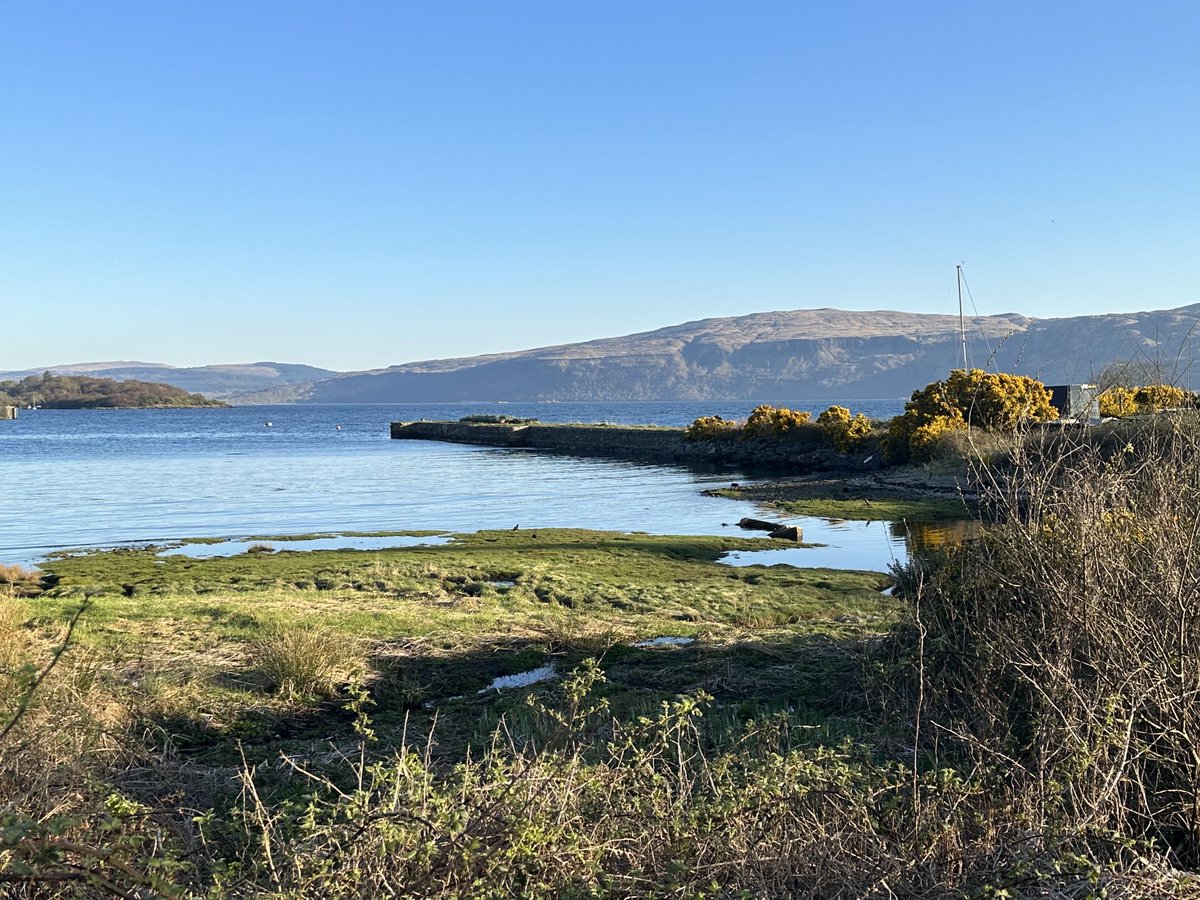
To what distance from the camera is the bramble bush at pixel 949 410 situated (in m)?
39.5

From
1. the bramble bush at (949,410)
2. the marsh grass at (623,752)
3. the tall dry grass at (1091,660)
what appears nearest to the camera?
the marsh grass at (623,752)

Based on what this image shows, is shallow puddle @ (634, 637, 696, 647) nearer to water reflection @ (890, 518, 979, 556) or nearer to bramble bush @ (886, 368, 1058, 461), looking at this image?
water reflection @ (890, 518, 979, 556)

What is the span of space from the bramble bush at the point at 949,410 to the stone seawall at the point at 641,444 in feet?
10.2

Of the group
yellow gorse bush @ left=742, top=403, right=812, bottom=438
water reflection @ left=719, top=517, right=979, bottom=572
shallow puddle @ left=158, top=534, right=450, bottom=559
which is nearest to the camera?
water reflection @ left=719, top=517, right=979, bottom=572

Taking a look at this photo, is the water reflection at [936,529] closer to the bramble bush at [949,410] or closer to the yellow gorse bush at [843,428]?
the bramble bush at [949,410]

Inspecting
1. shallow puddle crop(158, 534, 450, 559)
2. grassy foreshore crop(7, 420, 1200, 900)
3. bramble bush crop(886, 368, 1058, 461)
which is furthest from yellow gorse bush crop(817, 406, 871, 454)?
grassy foreshore crop(7, 420, 1200, 900)

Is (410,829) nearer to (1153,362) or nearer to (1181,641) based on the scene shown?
(1181,641)

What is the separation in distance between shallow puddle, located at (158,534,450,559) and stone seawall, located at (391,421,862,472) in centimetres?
2697

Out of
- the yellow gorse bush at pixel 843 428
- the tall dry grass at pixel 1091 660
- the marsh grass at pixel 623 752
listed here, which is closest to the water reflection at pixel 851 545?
the marsh grass at pixel 623 752

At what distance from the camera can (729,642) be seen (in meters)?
12.4

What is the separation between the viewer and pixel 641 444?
236 ft

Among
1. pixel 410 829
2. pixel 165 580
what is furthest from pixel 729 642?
pixel 165 580

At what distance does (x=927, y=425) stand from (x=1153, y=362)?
119 ft

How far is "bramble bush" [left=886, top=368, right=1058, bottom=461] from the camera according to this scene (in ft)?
130
